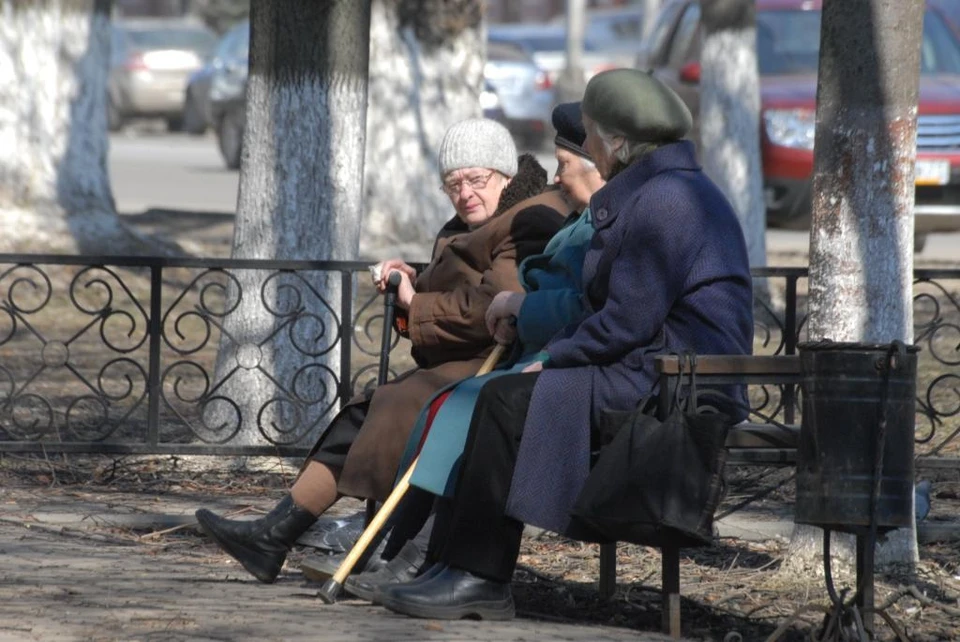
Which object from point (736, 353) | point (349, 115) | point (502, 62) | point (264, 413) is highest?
point (502, 62)

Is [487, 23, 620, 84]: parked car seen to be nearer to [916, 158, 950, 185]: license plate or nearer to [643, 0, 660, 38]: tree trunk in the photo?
[643, 0, 660, 38]: tree trunk

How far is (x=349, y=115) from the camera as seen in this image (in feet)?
22.9

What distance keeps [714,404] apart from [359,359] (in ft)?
14.4

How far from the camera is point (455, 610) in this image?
448 cm

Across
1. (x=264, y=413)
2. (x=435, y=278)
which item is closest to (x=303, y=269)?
(x=264, y=413)

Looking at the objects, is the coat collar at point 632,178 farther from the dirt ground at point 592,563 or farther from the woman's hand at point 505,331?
the dirt ground at point 592,563

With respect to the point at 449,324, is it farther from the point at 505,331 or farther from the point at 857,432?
the point at 857,432

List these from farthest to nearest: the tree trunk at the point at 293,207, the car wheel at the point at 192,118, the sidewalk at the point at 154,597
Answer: the car wheel at the point at 192,118 < the tree trunk at the point at 293,207 < the sidewalk at the point at 154,597

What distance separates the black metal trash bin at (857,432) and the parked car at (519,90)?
19728 mm

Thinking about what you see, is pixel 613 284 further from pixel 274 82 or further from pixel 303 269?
pixel 274 82

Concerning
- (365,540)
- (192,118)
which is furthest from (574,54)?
(365,540)

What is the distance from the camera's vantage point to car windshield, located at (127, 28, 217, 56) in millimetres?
28438

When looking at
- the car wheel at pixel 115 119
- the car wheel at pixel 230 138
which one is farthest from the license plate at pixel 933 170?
the car wheel at pixel 115 119

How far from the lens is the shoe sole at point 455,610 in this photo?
448 cm
